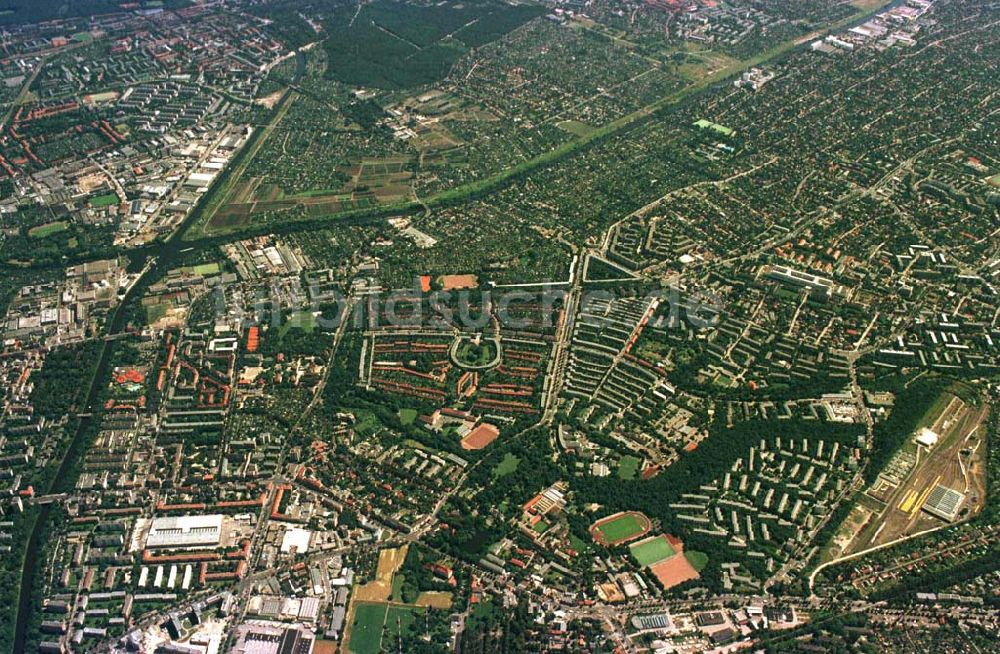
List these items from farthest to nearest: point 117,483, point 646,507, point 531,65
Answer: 1. point 531,65
2. point 117,483
3. point 646,507

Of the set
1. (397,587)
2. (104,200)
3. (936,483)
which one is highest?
(104,200)

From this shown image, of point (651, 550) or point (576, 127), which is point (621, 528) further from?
point (576, 127)

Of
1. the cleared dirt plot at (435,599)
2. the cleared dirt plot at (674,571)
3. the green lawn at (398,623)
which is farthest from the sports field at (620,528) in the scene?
the green lawn at (398,623)

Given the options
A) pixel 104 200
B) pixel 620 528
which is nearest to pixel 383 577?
pixel 620 528

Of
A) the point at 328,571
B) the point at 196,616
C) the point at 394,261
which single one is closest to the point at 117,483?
the point at 196,616

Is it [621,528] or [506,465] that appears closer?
[621,528]

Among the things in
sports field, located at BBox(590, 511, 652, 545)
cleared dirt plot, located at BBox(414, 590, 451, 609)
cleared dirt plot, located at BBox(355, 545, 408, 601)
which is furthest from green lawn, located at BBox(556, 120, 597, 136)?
cleared dirt plot, located at BBox(414, 590, 451, 609)

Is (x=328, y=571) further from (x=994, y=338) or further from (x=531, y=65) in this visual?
(x=531, y=65)
